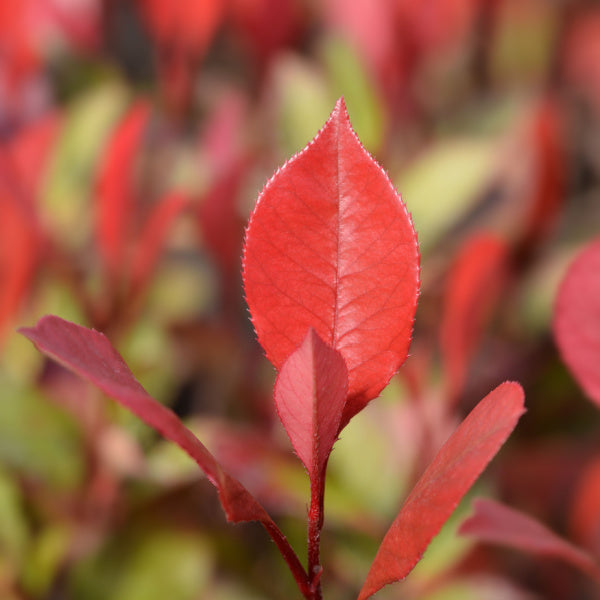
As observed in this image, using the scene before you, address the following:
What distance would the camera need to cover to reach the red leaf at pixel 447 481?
0.30 m

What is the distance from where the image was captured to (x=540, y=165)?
90 cm

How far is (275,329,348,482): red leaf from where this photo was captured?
33 centimetres

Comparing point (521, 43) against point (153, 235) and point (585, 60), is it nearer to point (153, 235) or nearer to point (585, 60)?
point (585, 60)

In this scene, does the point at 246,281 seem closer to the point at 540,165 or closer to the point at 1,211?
the point at 1,211

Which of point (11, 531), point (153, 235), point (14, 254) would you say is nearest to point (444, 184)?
point (153, 235)

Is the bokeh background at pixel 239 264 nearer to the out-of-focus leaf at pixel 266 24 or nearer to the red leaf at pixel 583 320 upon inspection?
the out-of-focus leaf at pixel 266 24

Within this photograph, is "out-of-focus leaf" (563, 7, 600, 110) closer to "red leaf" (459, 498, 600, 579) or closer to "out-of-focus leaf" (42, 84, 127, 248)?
"out-of-focus leaf" (42, 84, 127, 248)

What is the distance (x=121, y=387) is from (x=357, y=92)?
0.68 metres

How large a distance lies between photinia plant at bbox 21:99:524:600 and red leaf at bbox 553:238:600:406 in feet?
0.47

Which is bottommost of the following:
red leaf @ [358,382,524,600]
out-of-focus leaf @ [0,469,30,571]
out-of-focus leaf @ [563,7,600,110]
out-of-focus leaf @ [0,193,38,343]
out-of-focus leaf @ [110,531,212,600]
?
out-of-focus leaf @ [110,531,212,600]

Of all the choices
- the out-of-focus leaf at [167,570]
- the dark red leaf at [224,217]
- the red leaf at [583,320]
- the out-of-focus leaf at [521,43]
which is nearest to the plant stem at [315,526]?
the red leaf at [583,320]

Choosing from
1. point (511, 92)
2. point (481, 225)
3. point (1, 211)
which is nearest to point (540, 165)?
point (481, 225)

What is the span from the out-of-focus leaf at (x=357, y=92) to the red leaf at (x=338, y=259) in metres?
0.53

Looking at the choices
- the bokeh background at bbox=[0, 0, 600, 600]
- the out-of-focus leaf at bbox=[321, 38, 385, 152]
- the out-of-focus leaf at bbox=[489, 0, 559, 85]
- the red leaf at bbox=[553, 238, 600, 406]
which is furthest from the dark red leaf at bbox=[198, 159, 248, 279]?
the out-of-focus leaf at bbox=[489, 0, 559, 85]
